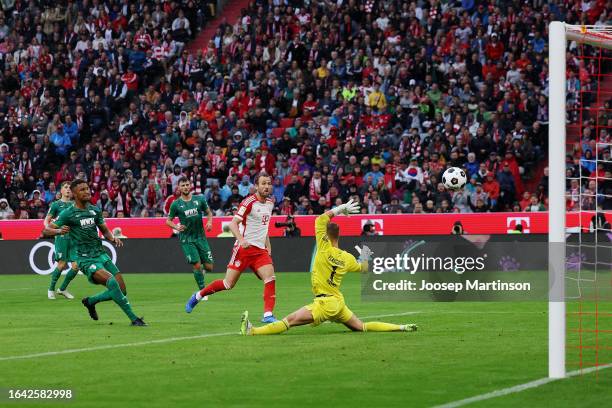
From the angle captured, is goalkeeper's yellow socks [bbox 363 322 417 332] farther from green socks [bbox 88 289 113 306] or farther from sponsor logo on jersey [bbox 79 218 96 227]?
sponsor logo on jersey [bbox 79 218 96 227]

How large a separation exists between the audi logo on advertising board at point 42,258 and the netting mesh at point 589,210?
1395cm

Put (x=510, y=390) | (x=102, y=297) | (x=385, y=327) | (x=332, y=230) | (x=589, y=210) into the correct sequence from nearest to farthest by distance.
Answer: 1. (x=510, y=390)
2. (x=332, y=230)
3. (x=385, y=327)
4. (x=102, y=297)
5. (x=589, y=210)

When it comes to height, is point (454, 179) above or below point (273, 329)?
above

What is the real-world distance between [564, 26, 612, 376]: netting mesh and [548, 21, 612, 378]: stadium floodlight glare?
1.85ft

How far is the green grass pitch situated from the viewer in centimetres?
955

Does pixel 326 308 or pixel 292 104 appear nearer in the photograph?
pixel 326 308

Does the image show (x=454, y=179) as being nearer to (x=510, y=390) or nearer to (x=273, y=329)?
(x=273, y=329)

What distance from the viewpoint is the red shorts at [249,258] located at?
1677 centimetres

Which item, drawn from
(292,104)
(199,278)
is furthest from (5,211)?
(199,278)

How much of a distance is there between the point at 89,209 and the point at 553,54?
8.45 m

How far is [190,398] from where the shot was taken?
31.0 ft

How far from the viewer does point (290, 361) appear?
11.9 m

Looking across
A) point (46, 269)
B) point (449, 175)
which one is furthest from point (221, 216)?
point (449, 175)

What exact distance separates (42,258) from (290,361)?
2130cm
